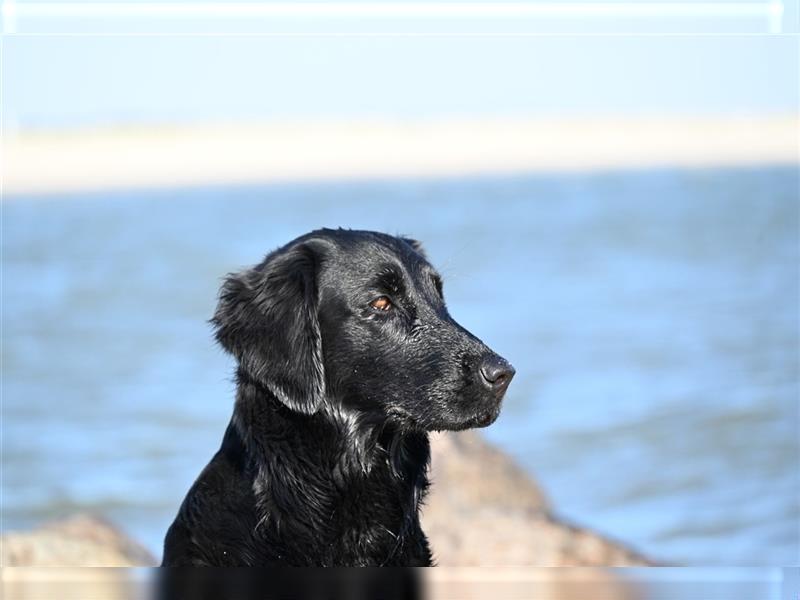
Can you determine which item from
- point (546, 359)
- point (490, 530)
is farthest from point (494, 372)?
point (546, 359)

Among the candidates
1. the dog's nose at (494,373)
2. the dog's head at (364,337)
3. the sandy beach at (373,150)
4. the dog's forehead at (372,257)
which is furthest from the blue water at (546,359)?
the sandy beach at (373,150)

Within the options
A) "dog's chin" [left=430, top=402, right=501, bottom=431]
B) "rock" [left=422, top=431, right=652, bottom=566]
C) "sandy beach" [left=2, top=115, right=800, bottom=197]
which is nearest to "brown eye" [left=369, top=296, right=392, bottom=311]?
"dog's chin" [left=430, top=402, right=501, bottom=431]

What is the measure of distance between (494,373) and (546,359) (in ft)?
40.9

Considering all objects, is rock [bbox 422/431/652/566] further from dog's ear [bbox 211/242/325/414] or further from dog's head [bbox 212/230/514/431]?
dog's ear [bbox 211/242/325/414]

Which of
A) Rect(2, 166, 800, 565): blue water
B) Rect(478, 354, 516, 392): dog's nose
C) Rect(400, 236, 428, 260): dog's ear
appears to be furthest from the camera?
Rect(2, 166, 800, 565): blue water

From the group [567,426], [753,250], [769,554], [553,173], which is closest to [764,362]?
[567,426]

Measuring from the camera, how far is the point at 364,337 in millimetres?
4969

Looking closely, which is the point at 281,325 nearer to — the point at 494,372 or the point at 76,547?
the point at 494,372

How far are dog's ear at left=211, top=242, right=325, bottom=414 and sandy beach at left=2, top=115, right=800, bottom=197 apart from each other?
39.7 m

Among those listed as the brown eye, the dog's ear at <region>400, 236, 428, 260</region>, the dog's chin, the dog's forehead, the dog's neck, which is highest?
the dog's ear at <region>400, 236, 428, 260</region>

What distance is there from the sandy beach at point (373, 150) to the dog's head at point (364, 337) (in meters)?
39.6

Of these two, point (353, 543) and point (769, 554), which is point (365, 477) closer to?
point (353, 543)

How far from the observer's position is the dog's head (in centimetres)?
491

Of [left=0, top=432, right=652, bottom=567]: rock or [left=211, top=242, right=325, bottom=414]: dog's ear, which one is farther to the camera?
[left=0, top=432, right=652, bottom=567]: rock
